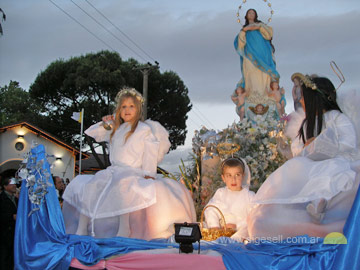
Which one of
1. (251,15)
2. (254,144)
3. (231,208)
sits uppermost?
(251,15)

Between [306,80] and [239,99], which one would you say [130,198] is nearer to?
[306,80]

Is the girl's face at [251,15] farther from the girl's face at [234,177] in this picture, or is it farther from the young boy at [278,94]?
the girl's face at [234,177]

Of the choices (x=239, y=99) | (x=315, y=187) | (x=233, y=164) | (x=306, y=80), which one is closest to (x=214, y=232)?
(x=233, y=164)

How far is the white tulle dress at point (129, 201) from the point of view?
14.6 feet

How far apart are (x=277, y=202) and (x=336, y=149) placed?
764mm

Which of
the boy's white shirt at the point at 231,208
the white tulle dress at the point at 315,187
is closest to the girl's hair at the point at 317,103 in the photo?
the white tulle dress at the point at 315,187

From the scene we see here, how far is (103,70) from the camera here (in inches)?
873

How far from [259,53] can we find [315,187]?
7518 millimetres

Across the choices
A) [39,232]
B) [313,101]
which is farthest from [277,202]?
[39,232]

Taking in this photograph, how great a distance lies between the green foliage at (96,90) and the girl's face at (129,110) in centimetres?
1648

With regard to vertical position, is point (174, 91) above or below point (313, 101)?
above

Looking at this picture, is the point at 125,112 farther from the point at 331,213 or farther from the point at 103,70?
the point at 103,70

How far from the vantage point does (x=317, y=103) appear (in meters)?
4.27

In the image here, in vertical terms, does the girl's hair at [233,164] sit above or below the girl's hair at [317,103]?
below
